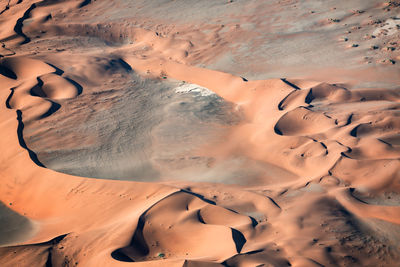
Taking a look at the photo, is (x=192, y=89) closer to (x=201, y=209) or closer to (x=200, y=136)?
(x=200, y=136)

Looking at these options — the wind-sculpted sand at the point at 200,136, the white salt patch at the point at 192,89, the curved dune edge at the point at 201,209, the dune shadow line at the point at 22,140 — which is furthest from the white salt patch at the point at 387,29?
the dune shadow line at the point at 22,140

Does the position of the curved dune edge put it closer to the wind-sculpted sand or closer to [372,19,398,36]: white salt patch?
the wind-sculpted sand

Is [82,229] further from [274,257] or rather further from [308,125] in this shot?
[308,125]

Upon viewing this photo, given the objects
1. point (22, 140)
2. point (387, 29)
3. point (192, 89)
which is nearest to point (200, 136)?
point (192, 89)

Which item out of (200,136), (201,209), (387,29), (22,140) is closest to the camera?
(201,209)

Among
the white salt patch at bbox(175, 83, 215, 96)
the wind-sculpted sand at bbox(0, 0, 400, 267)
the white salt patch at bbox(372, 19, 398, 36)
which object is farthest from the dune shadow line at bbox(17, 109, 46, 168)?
the white salt patch at bbox(372, 19, 398, 36)
